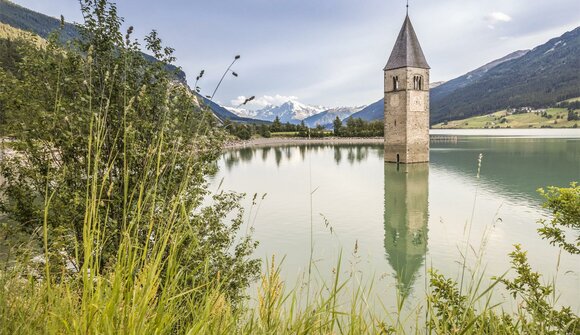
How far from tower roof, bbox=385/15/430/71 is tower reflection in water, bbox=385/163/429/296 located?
44.2 feet

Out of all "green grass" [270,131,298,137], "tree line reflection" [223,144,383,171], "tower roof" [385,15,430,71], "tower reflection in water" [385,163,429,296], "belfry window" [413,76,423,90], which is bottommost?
"tower reflection in water" [385,163,429,296]

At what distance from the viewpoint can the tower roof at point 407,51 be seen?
43.7 m

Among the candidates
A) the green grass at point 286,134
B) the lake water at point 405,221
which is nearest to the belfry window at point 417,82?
→ the lake water at point 405,221

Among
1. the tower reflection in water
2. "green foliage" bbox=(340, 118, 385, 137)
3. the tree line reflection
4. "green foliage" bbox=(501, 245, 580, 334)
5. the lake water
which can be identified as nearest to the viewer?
"green foliage" bbox=(501, 245, 580, 334)

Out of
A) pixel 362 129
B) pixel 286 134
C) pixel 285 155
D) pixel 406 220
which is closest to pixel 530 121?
pixel 362 129

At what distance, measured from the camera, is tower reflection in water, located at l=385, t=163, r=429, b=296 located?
12.0m

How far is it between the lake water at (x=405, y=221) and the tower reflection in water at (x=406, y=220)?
5 centimetres

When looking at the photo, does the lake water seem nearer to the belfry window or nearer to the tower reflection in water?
the tower reflection in water

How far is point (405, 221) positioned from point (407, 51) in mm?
31014

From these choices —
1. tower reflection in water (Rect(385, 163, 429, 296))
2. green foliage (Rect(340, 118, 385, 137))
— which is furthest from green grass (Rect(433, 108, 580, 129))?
tower reflection in water (Rect(385, 163, 429, 296))

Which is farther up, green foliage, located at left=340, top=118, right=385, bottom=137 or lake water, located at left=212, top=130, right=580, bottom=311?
green foliage, located at left=340, top=118, right=385, bottom=137

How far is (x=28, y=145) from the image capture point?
274 inches

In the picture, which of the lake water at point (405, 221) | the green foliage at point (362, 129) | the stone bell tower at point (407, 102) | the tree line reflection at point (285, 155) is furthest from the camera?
the green foliage at point (362, 129)

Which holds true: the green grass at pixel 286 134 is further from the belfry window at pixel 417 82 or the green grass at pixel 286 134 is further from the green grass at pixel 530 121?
the green grass at pixel 530 121
